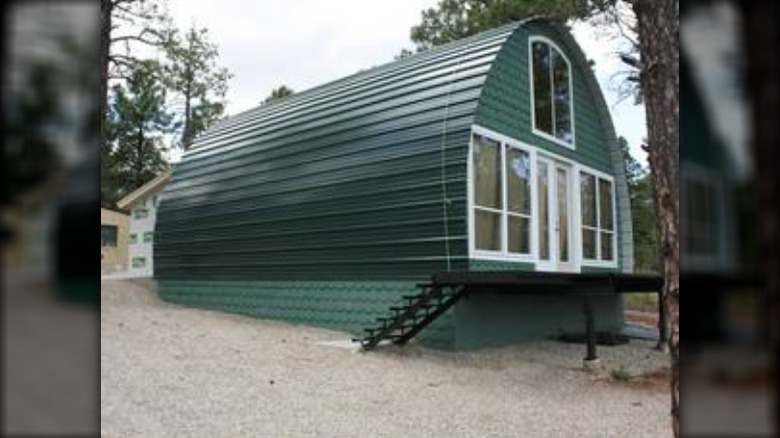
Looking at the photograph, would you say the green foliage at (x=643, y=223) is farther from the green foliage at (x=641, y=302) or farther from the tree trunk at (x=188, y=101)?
the tree trunk at (x=188, y=101)

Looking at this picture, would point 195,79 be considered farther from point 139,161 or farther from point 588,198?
point 588,198

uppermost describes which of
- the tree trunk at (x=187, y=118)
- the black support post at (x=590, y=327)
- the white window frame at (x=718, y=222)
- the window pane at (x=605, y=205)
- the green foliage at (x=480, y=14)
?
the green foliage at (x=480, y=14)

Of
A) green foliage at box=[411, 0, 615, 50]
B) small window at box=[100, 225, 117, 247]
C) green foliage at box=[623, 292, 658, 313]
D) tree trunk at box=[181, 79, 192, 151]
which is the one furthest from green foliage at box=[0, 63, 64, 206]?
green foliage at box=[623, 292, 658, 313]

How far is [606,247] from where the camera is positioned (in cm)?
1170

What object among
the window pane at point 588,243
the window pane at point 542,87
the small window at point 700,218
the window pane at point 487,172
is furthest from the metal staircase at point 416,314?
the small window at point 700,218

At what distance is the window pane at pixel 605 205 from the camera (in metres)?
11.6

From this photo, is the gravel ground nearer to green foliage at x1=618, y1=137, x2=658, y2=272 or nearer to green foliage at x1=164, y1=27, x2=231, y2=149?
green foliage at x1=164, y1=27, x2=231, y2=149

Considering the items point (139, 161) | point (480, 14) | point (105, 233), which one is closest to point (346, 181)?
point (105, 233)

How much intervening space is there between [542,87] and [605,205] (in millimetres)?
2508

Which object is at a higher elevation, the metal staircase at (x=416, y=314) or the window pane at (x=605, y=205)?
the window pane at (x=605, y=205)

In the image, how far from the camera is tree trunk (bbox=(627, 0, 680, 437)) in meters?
3.05

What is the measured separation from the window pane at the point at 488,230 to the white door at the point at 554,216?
3.46ft

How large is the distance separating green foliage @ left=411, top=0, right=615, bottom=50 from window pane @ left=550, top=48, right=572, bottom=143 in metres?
0.75

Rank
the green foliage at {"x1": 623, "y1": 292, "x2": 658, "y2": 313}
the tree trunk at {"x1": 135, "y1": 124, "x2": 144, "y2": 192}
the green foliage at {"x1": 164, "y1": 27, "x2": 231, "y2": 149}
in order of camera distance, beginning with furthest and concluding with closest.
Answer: the green foliage at {"x1": 623, "y1": 292, "x2": 658, "y2": 313} < the tree trunk at {"x1": 135, "y1": 124, "x2": 144, "y2": 192} < the green foliage at {"x1": 164, "y1": 27, "x2": 231, "y2": 149}
